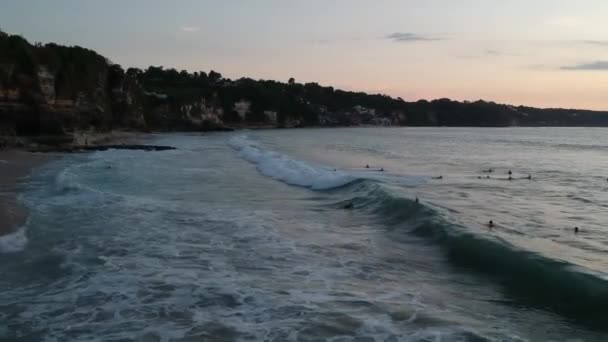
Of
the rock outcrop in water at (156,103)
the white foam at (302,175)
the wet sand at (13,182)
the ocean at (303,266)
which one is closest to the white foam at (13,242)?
the ocean at (303,266)

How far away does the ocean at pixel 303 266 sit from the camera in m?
7.60

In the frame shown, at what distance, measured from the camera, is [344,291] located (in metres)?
9.18

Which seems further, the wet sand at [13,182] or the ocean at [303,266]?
the wet sand at [13,182]

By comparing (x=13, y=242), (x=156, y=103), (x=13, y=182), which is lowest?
(x=13, y=182)

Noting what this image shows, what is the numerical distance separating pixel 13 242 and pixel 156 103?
92.4 meters

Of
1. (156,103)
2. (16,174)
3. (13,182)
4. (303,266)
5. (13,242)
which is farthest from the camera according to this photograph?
(156,103)

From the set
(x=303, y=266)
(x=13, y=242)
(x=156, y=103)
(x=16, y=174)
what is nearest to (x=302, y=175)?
(x=16, y=174)

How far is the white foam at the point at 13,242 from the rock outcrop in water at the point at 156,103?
82.7 ft

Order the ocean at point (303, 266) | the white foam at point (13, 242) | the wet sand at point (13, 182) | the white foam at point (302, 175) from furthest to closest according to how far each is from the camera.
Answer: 1. the white foam at point (302, 175)
2. the wet sand at point (13, 182)
3. the white foam at point (13, 242)
4. the ocean at point (303, 266)

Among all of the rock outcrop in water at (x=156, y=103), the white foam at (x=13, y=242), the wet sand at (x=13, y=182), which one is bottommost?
the wet sand at (x=13, y=182)

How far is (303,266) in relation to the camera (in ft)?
35.2

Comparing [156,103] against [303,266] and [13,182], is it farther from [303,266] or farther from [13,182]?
[303,266]

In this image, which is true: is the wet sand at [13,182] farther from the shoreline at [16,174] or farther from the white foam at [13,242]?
the white foam at [13,242]

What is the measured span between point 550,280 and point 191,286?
6399mm
